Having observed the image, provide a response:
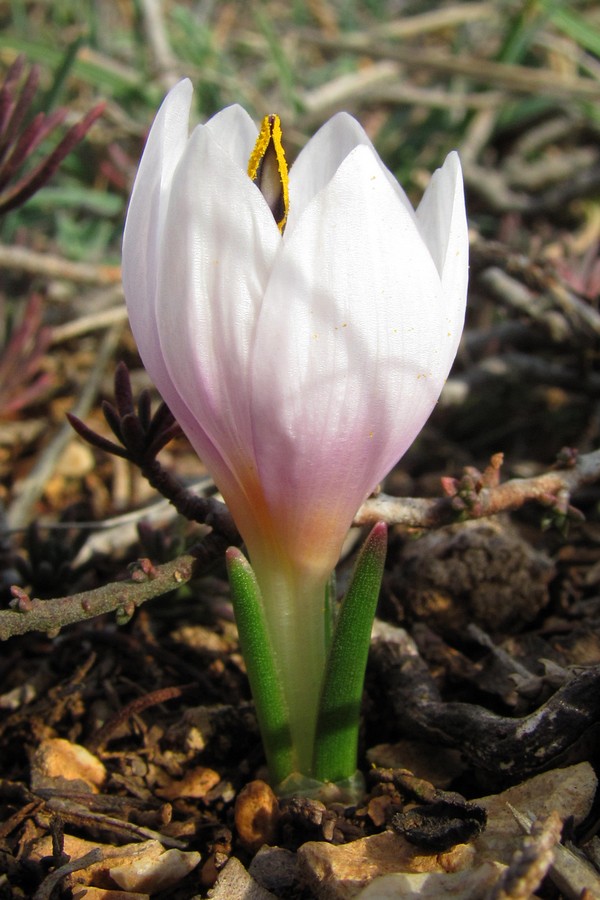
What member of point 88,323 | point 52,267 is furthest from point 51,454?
point 52,267

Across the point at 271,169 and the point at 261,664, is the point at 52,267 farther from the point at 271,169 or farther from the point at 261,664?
the point at 261,664

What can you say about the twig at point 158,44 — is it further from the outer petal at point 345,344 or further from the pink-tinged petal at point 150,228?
the outer petal at point 345,344

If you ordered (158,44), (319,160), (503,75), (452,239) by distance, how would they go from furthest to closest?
(158,44)
(503,75)
(319,160)
(452,239)

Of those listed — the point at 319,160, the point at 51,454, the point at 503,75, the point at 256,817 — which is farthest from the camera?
the point at 503,75

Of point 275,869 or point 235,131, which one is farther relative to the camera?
point 235,131

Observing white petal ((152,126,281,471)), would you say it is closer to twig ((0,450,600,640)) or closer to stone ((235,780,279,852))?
twig ((0,450,600,640))

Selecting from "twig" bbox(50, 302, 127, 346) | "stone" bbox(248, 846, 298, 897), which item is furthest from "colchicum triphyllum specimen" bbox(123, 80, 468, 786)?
"twig" bbox(50, 302, 127, 346)
